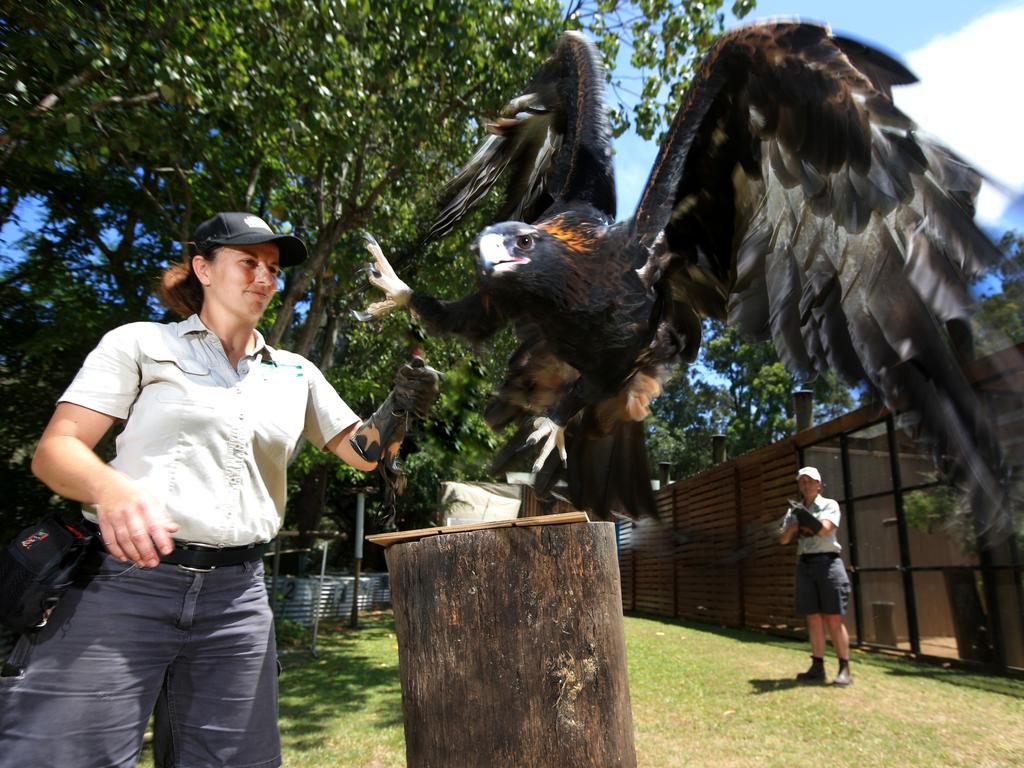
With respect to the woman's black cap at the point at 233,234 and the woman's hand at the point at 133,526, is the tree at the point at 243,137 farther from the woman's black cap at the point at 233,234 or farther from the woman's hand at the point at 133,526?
the woman's hand at the point at 133,526

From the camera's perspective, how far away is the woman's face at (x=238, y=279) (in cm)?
218

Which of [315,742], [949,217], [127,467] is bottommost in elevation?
[315,742]

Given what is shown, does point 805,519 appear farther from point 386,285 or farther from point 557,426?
point 386,285

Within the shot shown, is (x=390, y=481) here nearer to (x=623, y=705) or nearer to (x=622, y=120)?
(x=623, y=705)

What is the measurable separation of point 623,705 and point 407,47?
6.07 m

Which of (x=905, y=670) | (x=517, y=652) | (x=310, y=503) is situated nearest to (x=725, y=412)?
(x=310, y=503)

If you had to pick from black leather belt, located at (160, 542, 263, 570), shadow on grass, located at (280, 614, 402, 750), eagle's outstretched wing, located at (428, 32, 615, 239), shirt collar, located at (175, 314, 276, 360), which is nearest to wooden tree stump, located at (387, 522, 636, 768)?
black leather belt, located at (160, 542, 263, 570)

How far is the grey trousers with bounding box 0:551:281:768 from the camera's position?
1650mm

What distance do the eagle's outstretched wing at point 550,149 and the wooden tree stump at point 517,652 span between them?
2.60 metres

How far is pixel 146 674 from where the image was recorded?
5.98ft

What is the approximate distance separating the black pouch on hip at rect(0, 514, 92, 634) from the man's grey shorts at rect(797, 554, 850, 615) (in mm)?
6430

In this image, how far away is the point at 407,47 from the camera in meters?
6.39

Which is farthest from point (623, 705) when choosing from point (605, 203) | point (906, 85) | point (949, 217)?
point (605, 203)

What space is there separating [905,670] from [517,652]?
22.5 ft
